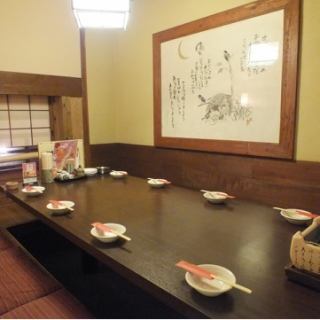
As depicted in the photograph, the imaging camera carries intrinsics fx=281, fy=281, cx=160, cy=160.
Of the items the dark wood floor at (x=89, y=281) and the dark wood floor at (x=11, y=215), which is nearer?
the dark wood floor at (x=89, y=281)

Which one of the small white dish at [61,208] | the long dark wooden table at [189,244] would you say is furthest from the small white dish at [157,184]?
the small white dish at [61,208]

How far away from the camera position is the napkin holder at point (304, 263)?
880mm

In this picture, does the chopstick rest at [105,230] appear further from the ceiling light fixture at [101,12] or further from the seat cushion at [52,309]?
the ceiling light fixture at [101,12]

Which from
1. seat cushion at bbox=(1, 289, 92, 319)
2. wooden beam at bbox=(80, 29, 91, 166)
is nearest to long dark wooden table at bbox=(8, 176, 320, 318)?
seat cushion at bbox=(1, 289, 92, 319)

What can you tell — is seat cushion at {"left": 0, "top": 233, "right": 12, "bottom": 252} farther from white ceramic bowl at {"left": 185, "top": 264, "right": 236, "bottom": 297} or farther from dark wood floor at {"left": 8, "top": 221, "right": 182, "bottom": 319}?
white ceramic bowl at {"left": 185, "top": 264, "right": 236, "bottom": 297}

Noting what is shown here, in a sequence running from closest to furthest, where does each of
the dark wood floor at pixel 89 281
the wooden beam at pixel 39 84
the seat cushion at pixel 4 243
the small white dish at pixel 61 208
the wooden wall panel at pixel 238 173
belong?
the small white dish at pixel 61 208, the seat cushion at pixel 4 243, the dark wood floor at pixel 89 281, the wooden wall panel at pixel 238 173, the wooden beam at pixel 39 84

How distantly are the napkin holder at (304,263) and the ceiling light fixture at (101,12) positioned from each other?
168cm

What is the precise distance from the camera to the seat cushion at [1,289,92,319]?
1.18m

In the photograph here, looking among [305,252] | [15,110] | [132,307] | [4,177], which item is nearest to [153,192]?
[132,307]

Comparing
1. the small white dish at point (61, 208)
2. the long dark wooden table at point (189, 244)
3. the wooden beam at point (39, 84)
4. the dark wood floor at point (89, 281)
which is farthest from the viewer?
the wooden beam at point (39, 84)

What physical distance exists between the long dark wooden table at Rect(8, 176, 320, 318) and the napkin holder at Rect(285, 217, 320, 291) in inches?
1.0

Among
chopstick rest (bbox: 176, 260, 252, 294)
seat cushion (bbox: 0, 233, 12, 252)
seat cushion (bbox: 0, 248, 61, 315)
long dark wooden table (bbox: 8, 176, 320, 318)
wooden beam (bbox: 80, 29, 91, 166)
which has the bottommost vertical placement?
seat cushion (bbox: 0, 233, 12, 252)

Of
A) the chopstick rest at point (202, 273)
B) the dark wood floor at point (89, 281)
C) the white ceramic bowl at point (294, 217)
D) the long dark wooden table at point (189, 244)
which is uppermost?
the white ceramic bowl at point (294, 217)

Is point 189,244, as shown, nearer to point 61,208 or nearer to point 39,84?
point 61,208
